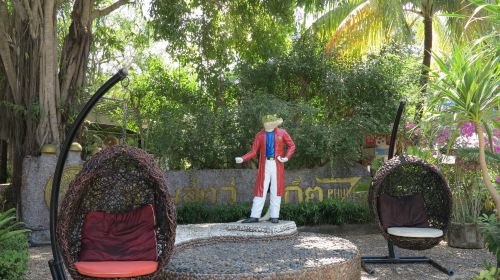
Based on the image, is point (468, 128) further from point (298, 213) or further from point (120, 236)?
point (120, 236)

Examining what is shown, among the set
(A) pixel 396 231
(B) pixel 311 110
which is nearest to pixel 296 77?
(B) pixel 311 110

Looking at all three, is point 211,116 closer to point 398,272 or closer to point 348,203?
point 348,203

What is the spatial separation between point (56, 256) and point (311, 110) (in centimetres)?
682

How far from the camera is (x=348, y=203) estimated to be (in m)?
9.98

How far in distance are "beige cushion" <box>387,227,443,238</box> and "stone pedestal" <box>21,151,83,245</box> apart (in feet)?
19.2

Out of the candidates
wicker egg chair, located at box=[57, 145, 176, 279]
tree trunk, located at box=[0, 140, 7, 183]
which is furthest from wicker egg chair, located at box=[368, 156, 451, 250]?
tree trunk, located at box=[0, 140, 7, 183]

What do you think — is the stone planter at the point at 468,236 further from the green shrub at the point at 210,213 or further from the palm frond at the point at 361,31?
the palm frond at the point at 361,31

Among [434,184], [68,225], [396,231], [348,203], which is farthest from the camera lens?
[348,203]

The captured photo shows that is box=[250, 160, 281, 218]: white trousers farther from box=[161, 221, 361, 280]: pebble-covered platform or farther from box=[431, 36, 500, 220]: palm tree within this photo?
box=[431, 36, 500, 220]: palm tree

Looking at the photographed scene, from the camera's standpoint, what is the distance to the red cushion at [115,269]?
4241 mm

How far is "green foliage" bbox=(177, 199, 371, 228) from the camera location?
953 cm

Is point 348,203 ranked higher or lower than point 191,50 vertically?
lower

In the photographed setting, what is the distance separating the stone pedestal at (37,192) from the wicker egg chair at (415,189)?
18.4 feet

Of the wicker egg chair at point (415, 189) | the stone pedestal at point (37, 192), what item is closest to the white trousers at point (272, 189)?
the wicker egg chair at point (415, 189)
